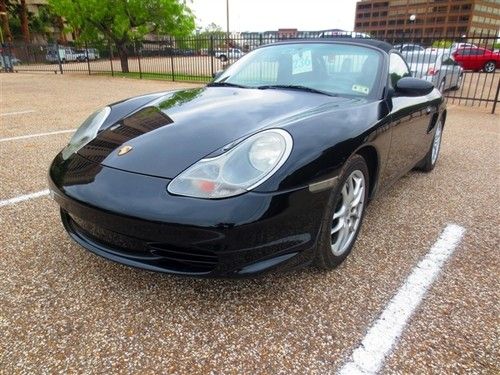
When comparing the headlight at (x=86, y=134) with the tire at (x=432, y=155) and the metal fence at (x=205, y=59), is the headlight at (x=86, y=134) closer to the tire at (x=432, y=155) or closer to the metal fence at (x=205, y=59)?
the tire at (x=432, y=155)

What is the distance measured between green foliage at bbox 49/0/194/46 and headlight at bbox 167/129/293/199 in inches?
719

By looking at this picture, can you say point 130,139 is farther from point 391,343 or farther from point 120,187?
point 391,343

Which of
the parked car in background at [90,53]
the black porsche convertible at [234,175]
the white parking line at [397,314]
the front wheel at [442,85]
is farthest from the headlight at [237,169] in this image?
the parked car in background at [90,53]

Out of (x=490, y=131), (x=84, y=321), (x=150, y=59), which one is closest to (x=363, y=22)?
(x=150, y=59)

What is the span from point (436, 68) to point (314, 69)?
8939mm

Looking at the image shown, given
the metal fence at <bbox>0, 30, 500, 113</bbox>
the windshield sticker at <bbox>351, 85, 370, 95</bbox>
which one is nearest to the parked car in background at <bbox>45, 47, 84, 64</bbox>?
the metal fence at <bbox>0, 30, 500, 113</bbox>

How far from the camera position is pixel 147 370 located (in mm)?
1562

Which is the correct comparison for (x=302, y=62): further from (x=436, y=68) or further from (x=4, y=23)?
(x=4, y=23)

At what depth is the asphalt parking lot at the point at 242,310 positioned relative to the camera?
162 cm

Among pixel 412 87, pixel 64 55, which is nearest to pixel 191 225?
pixel 412 87

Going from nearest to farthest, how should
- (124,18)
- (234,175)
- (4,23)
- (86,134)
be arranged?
1. (234,175)
2. (86,134)
3. (124,18)
4. (4,23)

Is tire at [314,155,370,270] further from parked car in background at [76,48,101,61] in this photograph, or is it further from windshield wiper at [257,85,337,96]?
parked car in background at [76,48,101,61]

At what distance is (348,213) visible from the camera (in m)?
2.29

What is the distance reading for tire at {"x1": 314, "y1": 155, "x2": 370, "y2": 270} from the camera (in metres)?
1.99
